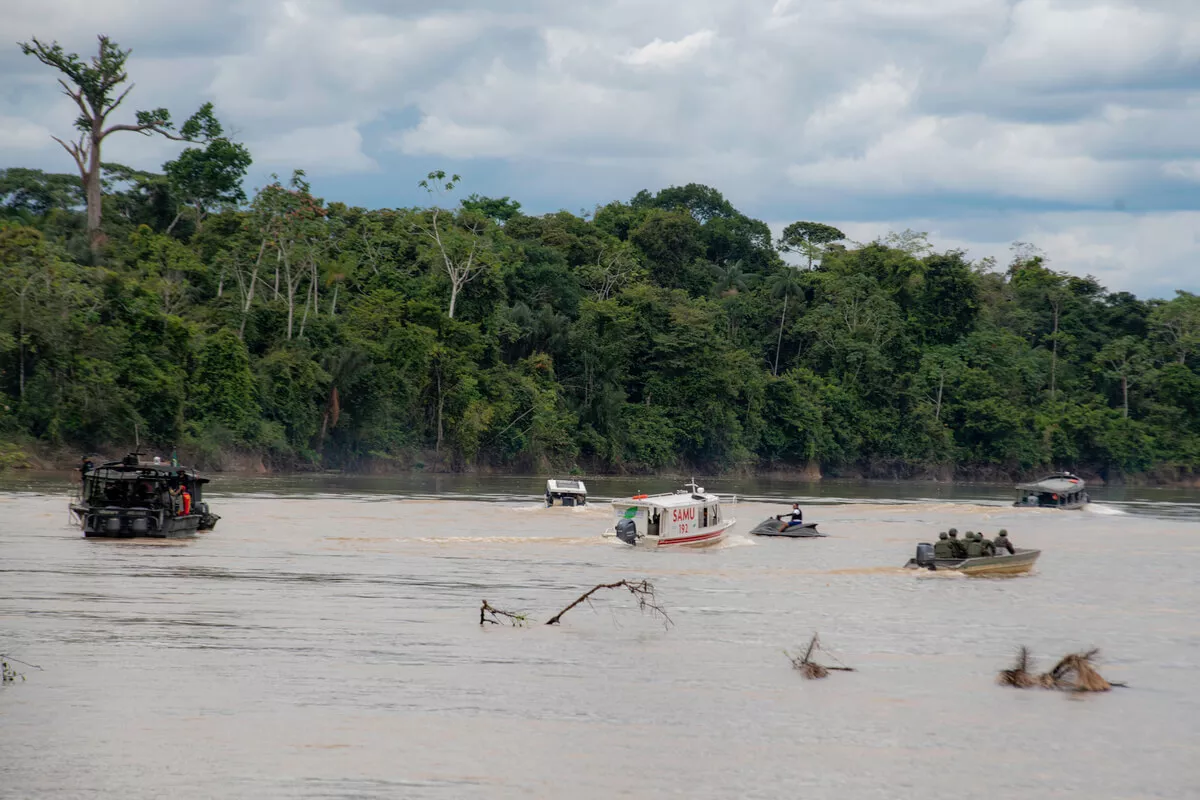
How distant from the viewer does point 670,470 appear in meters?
104

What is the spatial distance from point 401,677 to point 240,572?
1310cm

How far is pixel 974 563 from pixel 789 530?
454 inches

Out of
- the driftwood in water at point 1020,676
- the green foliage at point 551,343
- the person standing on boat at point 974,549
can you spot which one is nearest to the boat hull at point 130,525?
the person standing on boat at point 974,549

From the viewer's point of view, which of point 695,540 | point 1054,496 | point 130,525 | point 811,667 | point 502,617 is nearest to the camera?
point 811,667

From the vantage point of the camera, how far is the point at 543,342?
103 meters

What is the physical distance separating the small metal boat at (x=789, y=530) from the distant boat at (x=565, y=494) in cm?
1139

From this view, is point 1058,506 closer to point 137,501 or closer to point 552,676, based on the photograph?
point 137,501

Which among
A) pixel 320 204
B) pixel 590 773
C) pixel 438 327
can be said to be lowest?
pixel 590 773

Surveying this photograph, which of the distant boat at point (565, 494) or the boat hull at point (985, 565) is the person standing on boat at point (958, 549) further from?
the distant boat at point (565, 494)

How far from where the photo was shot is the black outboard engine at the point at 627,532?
4297 cm

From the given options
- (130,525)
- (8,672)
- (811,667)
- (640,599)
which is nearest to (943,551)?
(640,599)

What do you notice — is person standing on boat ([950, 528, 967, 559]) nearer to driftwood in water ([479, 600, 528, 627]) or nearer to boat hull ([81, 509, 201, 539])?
driftwood in water ([479, 600, 528, 627])

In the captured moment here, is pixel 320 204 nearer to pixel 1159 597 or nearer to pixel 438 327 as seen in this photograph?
pixel 438 327

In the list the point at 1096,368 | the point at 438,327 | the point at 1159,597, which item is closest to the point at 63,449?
the point at 438,327
